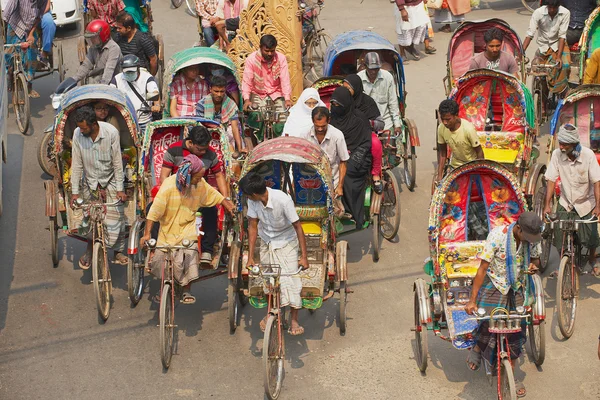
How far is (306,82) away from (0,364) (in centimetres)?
797

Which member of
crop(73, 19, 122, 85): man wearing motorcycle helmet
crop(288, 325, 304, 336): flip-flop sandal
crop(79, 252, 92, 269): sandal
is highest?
crop(73, 19, 122, 85): man wearing motorcycle helmet

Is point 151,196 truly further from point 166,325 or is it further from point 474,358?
point 474,358

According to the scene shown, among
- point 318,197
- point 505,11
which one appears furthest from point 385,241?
point 505,11

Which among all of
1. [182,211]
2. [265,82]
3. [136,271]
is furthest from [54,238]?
[265,82]

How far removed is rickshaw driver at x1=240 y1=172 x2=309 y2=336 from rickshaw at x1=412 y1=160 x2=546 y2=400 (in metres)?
1.09

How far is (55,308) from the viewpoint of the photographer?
36.7ft

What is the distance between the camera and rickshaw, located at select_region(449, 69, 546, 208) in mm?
12328

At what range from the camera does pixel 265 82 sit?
45.1 feet

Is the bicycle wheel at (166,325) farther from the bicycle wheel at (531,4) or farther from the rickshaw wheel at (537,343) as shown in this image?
the bicycle wheel at (531,4)

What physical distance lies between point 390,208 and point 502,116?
1.71 meters

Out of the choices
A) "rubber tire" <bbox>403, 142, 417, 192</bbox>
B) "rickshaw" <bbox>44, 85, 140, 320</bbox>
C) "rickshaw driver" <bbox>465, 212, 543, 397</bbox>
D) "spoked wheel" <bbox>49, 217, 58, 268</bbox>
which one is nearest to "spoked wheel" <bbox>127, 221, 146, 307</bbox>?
"rickshaw" <bbox>44, 85, 140, 320</bbox>

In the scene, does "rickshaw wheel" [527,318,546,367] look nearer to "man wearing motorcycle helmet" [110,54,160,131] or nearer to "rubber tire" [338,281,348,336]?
"rubber tire" [338,281,348,336]

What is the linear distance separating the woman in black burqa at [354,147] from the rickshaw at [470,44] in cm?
288

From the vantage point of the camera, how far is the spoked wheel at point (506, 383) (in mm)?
8672
